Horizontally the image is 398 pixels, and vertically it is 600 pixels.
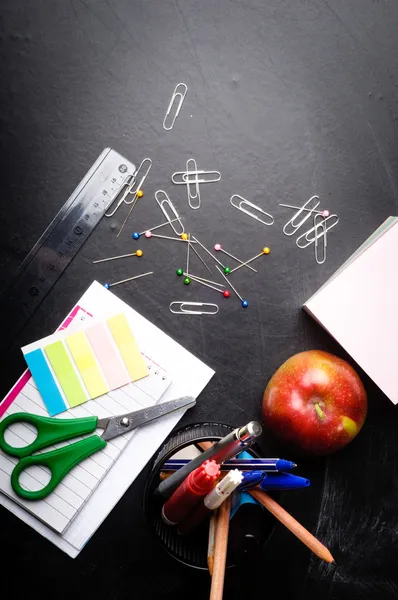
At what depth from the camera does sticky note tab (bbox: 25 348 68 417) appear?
4.59 ft

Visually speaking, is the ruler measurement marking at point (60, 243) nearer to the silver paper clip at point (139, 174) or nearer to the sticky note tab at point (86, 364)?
the silver paper clip at point (139, 174)

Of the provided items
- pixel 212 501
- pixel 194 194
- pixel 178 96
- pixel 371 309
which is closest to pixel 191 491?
pixel 212 501

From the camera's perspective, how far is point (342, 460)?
1474 millimetres

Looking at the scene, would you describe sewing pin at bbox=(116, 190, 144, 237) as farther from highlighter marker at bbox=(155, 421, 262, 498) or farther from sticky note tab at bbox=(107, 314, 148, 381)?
highlighter marker at bbox=(155, 421, 262, 498)

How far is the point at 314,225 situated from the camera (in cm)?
149

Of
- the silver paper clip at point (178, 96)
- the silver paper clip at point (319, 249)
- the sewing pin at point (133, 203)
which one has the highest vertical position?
the silver paper clip at point (178, 96)

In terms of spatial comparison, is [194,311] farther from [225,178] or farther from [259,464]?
[259,464]

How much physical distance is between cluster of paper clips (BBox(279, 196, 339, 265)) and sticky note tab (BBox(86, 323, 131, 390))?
→ 1.78ft

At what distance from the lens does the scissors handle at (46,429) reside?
1.37 meters

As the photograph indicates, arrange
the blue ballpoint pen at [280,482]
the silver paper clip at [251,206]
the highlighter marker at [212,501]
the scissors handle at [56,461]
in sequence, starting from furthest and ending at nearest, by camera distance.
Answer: the silver paper clip at [251,206]
the scissors handle at [56,461]
the blue ballpoint pen at [280,482]
the highlighter marker at [212,501]

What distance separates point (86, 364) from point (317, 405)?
0.58m

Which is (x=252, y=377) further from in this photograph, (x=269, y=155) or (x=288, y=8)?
(x=288, y=8)

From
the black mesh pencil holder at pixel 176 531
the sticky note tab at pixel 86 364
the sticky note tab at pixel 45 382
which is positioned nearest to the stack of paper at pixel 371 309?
the black mesh pencil holder at pixel 176 531

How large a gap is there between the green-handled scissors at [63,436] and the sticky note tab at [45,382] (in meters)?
0.03
